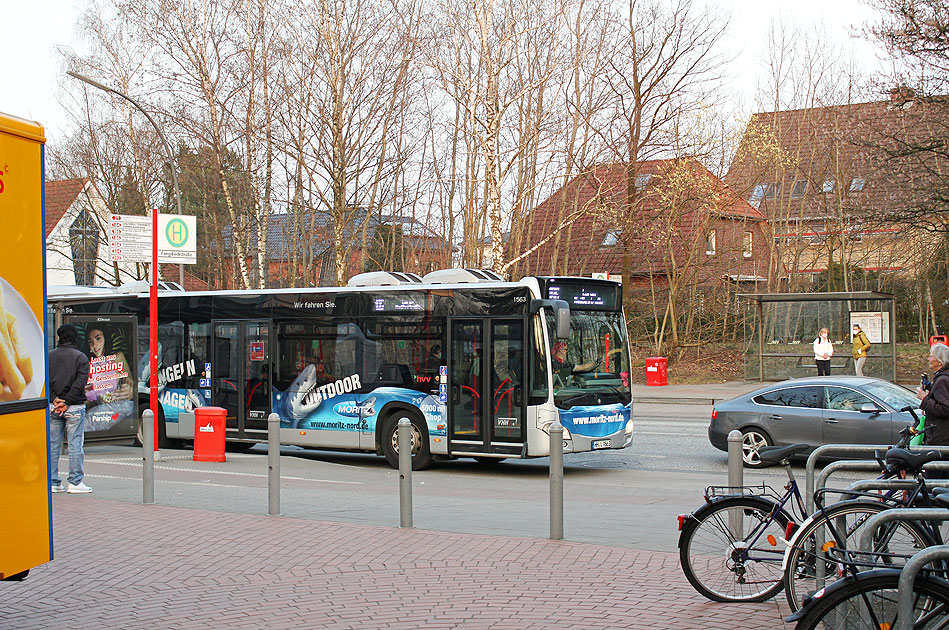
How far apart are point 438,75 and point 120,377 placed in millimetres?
14700

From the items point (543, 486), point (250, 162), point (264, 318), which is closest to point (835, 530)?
point (543, 486)

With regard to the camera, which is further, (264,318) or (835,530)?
(264,318)

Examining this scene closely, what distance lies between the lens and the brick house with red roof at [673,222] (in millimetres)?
32281

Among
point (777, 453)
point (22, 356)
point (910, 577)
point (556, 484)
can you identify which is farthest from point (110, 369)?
point (910, 577)

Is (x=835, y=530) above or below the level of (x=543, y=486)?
above

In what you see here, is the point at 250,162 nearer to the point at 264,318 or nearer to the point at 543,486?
the point at 264,318

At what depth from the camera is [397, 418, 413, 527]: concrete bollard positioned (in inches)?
349

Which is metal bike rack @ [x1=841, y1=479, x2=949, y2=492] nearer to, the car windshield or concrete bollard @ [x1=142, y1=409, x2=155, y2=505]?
concrete bollard @ [x1=142, y1=409, x2=155, y2=505]

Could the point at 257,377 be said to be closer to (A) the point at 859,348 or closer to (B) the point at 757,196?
(A) the point at 859,348

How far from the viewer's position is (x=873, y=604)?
407 cm

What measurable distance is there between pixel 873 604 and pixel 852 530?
1.46m

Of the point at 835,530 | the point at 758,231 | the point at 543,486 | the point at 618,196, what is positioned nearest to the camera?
the point at 835,530

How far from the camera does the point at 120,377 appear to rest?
56.0 feet

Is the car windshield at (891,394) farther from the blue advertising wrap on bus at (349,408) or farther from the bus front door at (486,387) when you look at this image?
the blue advertising wrap on bus at (349,408)
